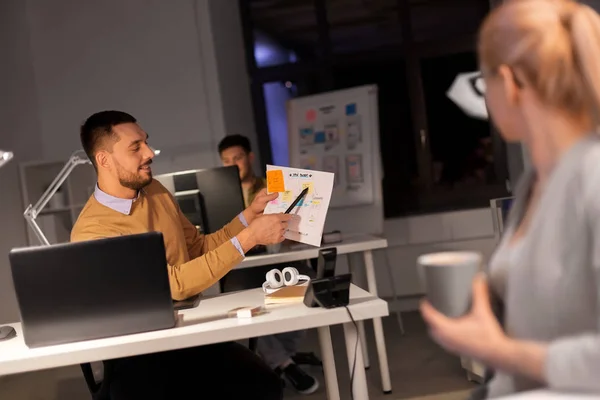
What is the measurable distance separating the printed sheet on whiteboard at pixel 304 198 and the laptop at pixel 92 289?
1.63 ft

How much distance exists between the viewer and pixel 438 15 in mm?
5840

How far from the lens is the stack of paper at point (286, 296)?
2.20 m

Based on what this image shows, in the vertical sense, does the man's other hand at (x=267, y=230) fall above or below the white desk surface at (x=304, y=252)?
above

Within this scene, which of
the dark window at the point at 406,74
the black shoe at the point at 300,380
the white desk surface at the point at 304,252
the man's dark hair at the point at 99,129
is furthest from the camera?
the dark window at the point at 406,74

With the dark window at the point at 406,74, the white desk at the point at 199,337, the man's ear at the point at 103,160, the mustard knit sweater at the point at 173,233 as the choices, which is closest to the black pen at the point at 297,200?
the mustard knit sweater at the point at 173,233

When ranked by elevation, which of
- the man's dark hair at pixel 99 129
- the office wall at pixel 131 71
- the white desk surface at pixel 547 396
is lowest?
the white desk surface at pixel 547 396

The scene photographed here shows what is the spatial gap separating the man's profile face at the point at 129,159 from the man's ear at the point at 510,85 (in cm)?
177

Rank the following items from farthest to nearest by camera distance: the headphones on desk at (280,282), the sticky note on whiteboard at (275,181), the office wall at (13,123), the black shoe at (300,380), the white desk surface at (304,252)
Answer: the office wall at (13,123), the black shoe at (300,380), the white desk surface at (304,252), the headphones on desk at (280,282), the sticky note on whiteboard at (275,181)

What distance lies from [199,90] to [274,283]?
357cm

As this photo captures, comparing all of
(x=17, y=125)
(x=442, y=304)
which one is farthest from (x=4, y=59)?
(x=442, y=304)

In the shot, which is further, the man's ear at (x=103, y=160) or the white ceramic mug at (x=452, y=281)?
the man's ear at (x=103, y=160)

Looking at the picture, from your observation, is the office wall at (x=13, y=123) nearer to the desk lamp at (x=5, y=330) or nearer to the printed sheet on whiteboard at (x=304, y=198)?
the desk lamp at (x=5, y=330)

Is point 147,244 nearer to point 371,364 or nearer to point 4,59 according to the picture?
point 371,364

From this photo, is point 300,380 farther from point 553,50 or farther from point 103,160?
point 553,50
